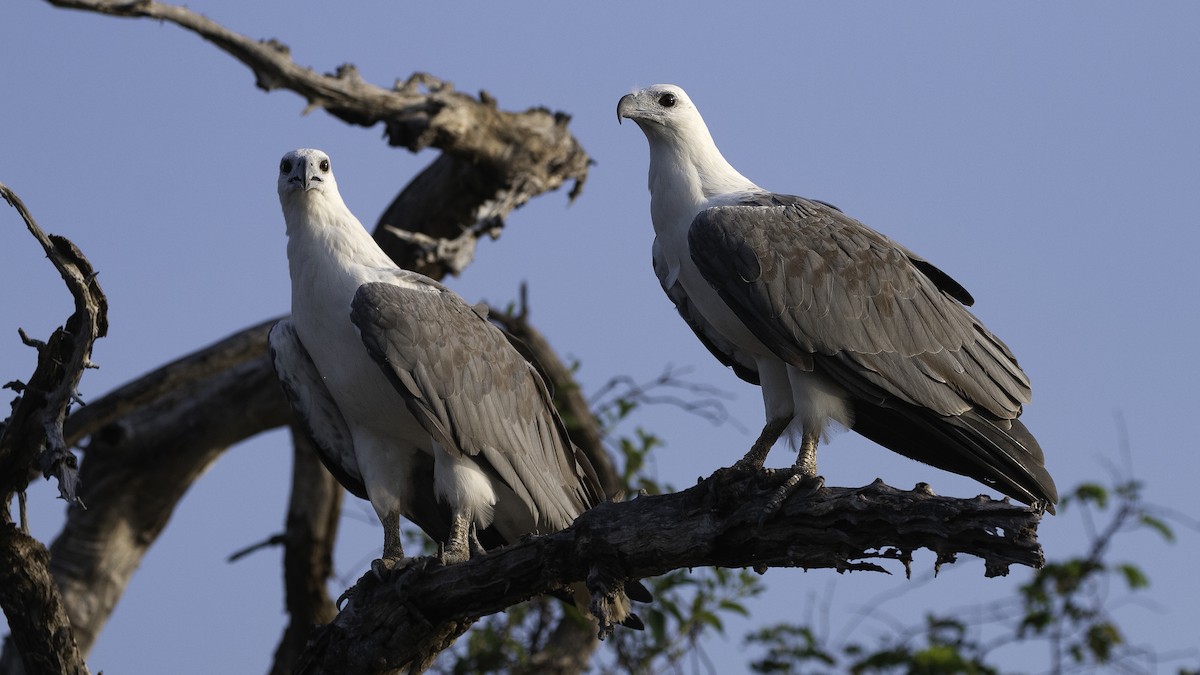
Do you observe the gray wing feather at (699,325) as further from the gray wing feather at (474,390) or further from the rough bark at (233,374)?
the rough bark at (233,374)

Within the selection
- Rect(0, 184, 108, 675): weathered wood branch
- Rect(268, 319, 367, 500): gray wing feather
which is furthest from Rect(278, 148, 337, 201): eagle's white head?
Rect(0, 184, 108, 675): weathered wood branch

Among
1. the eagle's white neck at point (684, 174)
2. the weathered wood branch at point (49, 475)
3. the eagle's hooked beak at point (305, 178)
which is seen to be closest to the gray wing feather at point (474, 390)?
the eagle's hooked beak at point (305, 178)

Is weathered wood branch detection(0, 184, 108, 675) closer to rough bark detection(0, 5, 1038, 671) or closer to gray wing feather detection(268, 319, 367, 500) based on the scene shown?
gray wing feather detection(268, 319, 367, 500)

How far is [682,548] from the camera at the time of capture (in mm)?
4613

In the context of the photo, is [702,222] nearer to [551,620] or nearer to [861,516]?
[861,516]

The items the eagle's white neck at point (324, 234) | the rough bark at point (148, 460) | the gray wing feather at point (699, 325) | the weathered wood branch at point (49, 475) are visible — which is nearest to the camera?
the weathered wood branch at point (49, 475)

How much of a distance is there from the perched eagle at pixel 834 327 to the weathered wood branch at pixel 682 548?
15.8 inches

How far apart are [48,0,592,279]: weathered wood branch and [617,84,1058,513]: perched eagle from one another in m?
3.44

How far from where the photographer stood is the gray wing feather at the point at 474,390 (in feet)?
18.0

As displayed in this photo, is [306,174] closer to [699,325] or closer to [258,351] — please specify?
[699,325]

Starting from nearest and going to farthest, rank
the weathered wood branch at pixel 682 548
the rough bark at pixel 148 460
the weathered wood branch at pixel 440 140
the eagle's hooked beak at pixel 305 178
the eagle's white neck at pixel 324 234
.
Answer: the weathered wood branch at pixel 682 548 → the eagle's white neck at pixel 324 234 → the eagle's hooked beak at pixel 305 178 → the weathered wood branch at pixel 440 140 → the rough bark at pixel 148 460

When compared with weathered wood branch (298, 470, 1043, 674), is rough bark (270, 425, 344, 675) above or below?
above

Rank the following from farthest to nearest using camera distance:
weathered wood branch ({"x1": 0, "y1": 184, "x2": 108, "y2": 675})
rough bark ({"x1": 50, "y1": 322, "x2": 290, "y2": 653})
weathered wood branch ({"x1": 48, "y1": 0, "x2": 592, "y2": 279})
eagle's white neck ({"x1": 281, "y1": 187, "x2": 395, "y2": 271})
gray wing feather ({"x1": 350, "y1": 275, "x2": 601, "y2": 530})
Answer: rough bark ({"x1": 50, "y1": 322, "x2": 290, "y2": 653}) < weathered wood branch ({"x1": 48, "y1": 0, "x2": 592, "y2": 279}) < eagle's white neck ({"x1": 281, "y1": 187, "x2": 395, "y2": 271}) < gray wing feather ({"x1": 350, "y1": 275, "x2": 601, "y2": 530}) < weathered wood branch ({"x1": 0, "y1": 184, "x2": 108, "y2": 675})

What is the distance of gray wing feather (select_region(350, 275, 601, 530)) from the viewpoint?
5480mm
